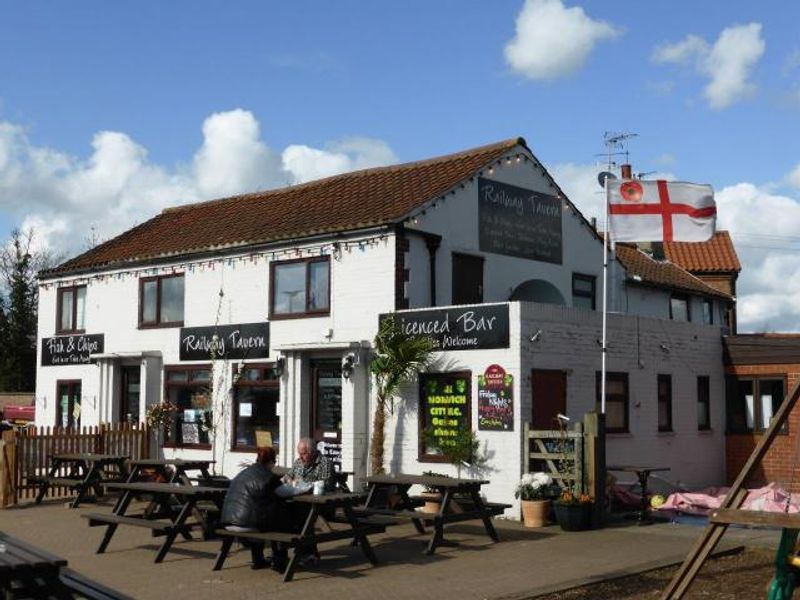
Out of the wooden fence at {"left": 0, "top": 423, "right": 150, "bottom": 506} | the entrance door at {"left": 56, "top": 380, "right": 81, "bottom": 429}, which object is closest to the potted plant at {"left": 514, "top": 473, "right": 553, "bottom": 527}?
the wooden fence at {"left": 0, "top": 423, "right": 150, "bottom": 506}

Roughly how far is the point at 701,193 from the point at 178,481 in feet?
31.0

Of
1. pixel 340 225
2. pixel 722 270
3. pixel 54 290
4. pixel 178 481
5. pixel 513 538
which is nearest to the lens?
pixel 513 538

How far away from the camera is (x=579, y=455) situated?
1478cm

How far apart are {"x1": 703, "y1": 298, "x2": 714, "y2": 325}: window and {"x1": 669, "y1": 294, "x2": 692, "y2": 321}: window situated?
0.73m

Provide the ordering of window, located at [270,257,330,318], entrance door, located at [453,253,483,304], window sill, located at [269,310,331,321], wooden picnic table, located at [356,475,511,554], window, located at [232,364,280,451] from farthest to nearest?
window, located at [232,364,280,451] → entrance door, located at [453,253,483,304] → window, located at [270,257,330,318] → window sill, located at [269,310,331,321] → wooden picnic table, located at [356,475,511,554]

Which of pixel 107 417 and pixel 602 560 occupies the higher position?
pixel 107 417

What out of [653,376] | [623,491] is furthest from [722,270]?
[623,491]

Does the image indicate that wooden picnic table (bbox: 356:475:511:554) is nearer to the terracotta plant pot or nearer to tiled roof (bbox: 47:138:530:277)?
the terracotta plant pot

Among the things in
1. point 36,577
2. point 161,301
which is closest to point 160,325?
point 161,301

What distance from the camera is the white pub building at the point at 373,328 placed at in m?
16.5

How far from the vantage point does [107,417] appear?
22156 millimetres

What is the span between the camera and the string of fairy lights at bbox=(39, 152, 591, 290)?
17.7m

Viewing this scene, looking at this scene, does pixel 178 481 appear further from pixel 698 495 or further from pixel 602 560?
pixel 698 495

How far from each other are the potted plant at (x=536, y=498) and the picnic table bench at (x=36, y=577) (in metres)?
8.54
